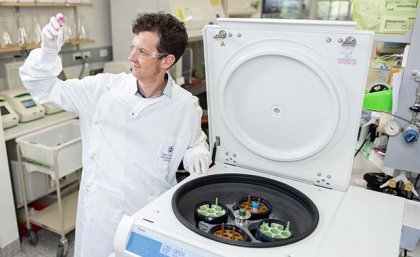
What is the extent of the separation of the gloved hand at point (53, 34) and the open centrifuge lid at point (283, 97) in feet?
1.62

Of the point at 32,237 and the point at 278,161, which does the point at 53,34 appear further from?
the point at 32,237

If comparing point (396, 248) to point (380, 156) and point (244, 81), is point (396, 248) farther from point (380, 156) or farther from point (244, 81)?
point (380, 156)

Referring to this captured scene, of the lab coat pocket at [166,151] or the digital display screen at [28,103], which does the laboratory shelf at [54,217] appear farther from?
the lab coat pocket at [166,151]

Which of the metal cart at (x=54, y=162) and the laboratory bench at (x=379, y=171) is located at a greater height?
the laboratory bench at (x=379, y=171)

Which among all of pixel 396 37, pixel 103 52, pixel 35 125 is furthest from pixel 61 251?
pixel 396 37

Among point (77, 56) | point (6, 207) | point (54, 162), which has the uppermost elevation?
point (77, 56)

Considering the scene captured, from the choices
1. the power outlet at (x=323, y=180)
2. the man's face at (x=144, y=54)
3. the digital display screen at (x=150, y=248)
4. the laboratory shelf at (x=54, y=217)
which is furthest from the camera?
the laboratory shelf at (x=54, y=217)

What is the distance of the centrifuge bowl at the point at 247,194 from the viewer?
1.07m

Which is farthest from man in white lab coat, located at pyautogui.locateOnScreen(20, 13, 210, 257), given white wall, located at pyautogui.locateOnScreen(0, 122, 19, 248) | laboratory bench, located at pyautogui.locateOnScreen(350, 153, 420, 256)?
white wall, located at pyautogui.locateOnScreen(0, 122, 19, 248)

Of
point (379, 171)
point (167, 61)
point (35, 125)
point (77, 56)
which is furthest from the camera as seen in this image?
point (77, 56)

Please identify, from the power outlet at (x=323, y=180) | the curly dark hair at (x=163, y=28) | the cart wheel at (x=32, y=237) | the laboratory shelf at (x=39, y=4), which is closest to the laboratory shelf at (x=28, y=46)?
the laboratory shelf at (x=39, y=4)

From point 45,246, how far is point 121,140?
1.53m

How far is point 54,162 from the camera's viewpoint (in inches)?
82.6

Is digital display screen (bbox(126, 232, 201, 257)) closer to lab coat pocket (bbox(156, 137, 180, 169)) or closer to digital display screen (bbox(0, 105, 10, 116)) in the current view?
lab coat pocket (bbox(156, 137, 180, 169))
